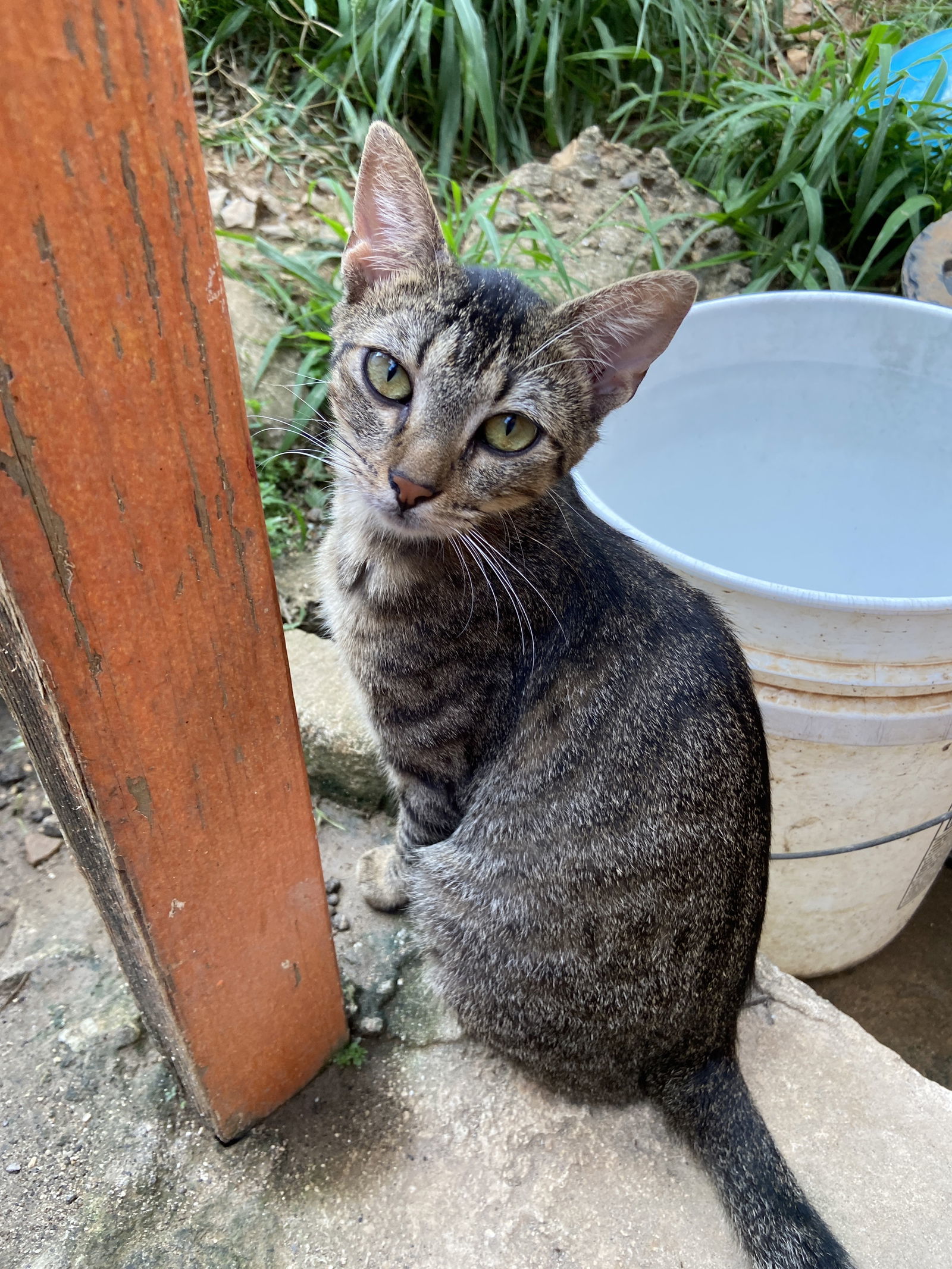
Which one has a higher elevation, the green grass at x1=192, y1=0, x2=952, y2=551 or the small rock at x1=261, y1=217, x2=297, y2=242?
the green grass at x1=192, y1=0, x2=952, y2=551

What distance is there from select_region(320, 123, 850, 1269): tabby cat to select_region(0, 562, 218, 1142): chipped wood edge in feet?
1.62

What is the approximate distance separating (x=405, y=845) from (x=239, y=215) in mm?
2511

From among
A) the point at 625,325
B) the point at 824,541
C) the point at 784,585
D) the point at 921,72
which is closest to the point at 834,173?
the point at 921,72

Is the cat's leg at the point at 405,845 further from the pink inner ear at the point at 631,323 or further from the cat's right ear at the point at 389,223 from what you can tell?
the cat's right ear at the point at 389,223

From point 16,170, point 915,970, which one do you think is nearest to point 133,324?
point 16,170

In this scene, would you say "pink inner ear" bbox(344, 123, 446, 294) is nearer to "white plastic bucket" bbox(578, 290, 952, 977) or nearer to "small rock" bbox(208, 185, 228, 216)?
"white plastic bucket" bbox(578, 290, 952, 977)

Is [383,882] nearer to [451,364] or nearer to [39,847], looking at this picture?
[39,847]

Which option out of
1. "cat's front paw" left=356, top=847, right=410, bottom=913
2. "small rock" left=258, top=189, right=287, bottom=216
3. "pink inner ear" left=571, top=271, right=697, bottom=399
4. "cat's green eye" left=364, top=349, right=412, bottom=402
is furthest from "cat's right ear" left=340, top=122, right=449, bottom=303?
"small rock" left=258, top=189, right=287, bottom=216

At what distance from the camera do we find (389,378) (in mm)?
1406

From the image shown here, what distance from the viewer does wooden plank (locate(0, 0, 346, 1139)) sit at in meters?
0.65

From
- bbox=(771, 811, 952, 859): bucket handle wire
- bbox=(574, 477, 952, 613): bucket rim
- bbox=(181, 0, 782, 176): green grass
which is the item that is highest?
bbox=(181, 0, 782, 176): green grass

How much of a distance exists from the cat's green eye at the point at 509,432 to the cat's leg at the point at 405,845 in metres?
0.61

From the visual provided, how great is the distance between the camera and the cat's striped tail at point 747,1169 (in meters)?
1.33

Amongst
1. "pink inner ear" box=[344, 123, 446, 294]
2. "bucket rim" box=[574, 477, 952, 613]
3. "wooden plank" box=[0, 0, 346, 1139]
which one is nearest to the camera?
"wooden plank" box=[0, 0, 346, 1139]
